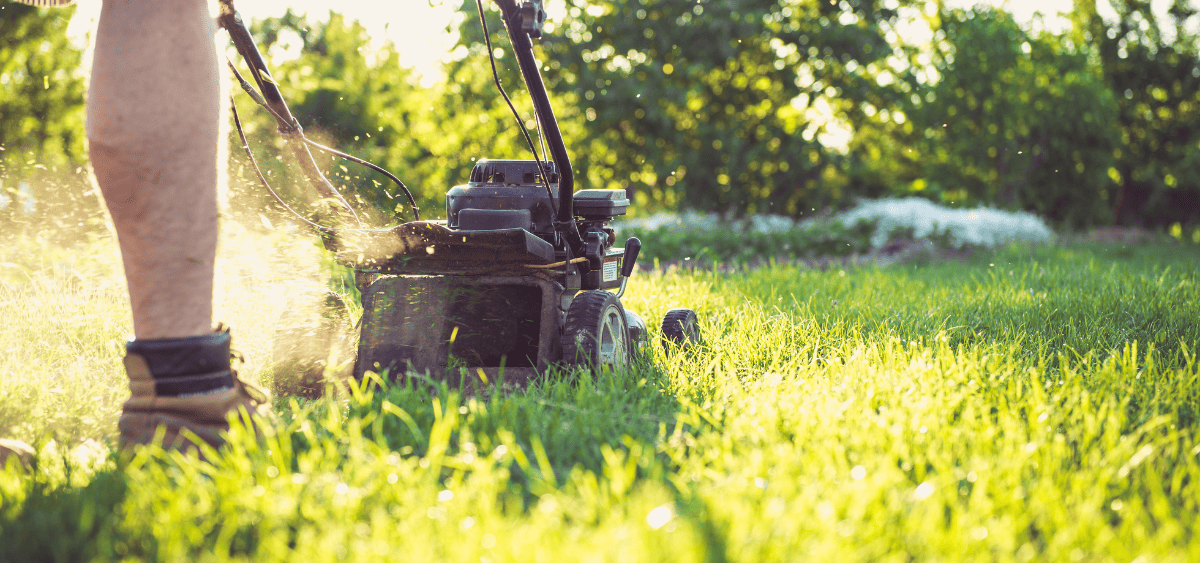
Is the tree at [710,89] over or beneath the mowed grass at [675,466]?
over

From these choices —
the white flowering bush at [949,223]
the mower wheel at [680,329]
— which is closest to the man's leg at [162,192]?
the mower wheel at [680,329]

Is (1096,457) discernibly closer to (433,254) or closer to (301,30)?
(433,254)

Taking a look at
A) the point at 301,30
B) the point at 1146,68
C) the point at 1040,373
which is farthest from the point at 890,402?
the point at 301,30

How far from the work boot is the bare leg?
0.10 ft

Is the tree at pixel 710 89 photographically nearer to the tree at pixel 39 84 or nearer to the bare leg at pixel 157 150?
the tree at pixel 39 84

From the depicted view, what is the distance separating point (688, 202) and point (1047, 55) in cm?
544

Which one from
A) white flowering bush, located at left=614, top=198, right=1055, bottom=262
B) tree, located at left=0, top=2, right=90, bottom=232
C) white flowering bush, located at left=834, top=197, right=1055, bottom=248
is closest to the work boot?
white flowering bush, located at left=614, top=198, right=1055, bottom=262

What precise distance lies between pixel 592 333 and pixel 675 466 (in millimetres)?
706

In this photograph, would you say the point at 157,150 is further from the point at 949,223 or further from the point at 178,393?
the point at 949,223

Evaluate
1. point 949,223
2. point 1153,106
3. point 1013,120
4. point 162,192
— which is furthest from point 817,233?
point 1153,106

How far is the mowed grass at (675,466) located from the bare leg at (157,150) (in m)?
0.28

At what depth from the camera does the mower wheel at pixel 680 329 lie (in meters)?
2.60

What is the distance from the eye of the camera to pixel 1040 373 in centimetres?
205

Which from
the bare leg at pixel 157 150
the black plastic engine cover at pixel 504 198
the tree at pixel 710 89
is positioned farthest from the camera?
the tree at pixel 710 89
